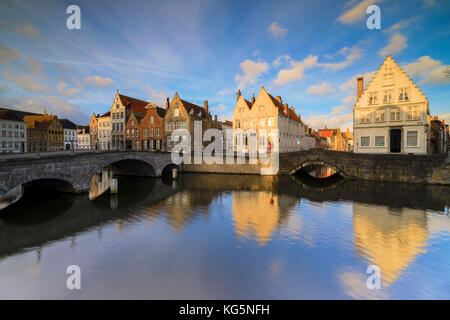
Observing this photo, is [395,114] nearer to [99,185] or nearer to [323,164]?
[323,164]

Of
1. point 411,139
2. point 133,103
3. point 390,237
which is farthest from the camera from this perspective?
point 133,103

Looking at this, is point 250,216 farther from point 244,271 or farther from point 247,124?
point 247,124

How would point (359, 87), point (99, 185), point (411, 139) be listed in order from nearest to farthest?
point (99, 185), point (411, 139), point (359, 87)

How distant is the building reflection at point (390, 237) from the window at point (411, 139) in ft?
68.7

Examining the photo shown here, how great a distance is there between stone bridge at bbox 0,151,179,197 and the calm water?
7.74ft

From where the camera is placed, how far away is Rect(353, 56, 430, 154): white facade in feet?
105

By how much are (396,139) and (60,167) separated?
46.2 metres

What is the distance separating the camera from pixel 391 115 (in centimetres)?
3412

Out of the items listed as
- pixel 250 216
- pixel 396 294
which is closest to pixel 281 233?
pixel 250 216

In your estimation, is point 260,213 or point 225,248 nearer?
point 225,248

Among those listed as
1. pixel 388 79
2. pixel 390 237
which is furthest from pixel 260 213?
pixel 388 79

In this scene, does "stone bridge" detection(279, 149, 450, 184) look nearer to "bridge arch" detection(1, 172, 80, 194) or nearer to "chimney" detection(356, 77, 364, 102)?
"chimney" detection(356, 77, 364, 102)
